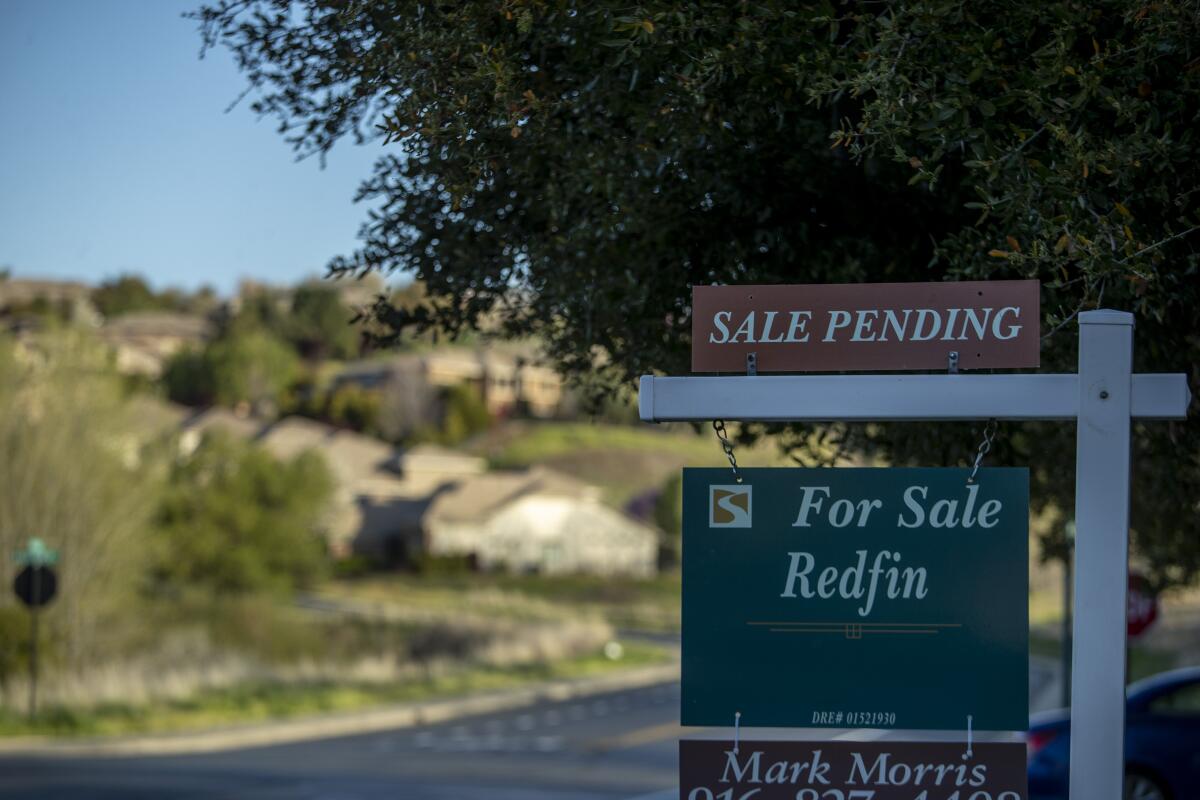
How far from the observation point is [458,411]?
405 feet

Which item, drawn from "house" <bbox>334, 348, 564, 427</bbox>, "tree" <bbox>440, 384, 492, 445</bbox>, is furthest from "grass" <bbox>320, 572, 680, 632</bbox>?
"house" <bbox>334, 348, 564, 427</bbox>

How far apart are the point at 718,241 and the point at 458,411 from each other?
384 feet

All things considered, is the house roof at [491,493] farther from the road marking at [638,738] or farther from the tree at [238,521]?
the road marking at [638,738]

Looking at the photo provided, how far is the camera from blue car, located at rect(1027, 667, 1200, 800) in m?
12.5

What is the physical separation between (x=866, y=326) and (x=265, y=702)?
29.9 metres

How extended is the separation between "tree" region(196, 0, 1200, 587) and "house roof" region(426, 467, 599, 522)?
7574 cm

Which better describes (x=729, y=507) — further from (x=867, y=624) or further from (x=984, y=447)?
(x=984, y=447)

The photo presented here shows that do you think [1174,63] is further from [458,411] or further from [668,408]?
[458,411]

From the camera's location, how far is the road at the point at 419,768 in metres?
18.8

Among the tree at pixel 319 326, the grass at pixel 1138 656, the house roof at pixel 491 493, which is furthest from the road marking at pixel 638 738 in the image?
the tree at pixel 319 326

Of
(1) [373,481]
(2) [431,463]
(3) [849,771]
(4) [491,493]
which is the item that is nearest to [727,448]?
(3) [849,771]

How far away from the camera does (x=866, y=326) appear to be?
5.00 meters

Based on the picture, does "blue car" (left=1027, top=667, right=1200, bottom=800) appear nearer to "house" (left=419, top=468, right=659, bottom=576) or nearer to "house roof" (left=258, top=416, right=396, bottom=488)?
"house" (left=419, top=468, right=659, bottom=576)

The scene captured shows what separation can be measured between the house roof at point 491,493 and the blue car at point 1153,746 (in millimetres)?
70865
